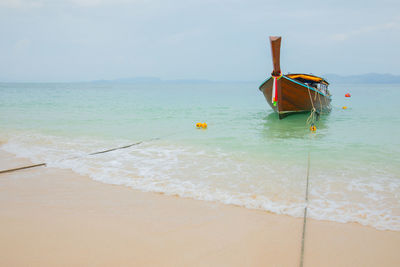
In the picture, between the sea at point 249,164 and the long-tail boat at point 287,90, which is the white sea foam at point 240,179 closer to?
the sea at point 249,164

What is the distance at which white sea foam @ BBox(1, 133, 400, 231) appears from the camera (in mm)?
3949

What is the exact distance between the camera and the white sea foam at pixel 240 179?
3.95m

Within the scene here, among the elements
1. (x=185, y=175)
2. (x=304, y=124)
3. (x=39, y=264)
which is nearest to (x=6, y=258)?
(x=39, y=264)

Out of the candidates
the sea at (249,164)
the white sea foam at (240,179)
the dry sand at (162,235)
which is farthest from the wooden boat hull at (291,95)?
the dry sand at (162,235)

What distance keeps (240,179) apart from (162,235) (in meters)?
2.32

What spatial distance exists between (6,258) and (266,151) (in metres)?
6.04

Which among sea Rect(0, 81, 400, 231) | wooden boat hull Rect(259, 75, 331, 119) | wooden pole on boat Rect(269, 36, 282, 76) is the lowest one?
sea Rect(0, 81, 400, 231)

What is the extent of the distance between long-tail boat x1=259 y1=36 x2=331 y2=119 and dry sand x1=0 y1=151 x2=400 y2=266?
31.4 feet

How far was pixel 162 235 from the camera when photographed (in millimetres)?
3102

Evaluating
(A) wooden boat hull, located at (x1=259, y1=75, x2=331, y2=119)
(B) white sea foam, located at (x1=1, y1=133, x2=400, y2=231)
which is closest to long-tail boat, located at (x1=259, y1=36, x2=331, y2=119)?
(A) wooden boat hull, located at (x1=259, y1=75, x2=331, y2=119)

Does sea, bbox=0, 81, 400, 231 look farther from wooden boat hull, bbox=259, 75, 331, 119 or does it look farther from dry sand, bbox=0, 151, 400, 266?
wooden boat hull, bbox=259, 75, 331, 119

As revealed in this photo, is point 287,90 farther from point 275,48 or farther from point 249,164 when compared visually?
point 249,164

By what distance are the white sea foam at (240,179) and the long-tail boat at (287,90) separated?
21.9 ft

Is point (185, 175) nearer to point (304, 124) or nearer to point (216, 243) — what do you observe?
point (216, 243)
